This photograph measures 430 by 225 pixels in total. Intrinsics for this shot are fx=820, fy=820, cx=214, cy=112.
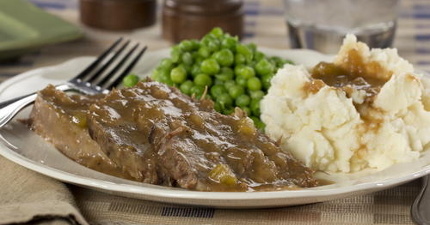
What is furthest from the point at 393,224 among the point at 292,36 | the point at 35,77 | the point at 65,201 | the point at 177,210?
the point at 292,36

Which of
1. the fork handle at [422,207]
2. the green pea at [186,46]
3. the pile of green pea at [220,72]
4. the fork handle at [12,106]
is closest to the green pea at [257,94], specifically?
the pile of green pea at [220,72]

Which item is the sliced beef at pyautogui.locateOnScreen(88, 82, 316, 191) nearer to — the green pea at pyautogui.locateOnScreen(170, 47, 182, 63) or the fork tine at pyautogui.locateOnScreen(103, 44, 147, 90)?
the green pea at pyautogui.locateOnScreen(170, 47, 182, 63)

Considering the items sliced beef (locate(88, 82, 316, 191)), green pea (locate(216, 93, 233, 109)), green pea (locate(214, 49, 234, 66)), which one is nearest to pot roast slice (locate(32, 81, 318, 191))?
sliced beef (locate(88, 82, 316, 191))

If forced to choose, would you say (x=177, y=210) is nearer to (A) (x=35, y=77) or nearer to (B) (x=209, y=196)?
(B) (x=209, y=196)

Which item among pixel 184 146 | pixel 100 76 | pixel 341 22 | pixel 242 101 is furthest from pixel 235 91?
pixel 341 22

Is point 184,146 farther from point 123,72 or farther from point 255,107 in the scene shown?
point 123,72

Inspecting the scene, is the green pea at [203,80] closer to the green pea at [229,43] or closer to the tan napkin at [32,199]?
the green pea at [229,43]

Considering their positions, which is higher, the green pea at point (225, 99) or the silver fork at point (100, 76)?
the green pea at point (225, 99)
